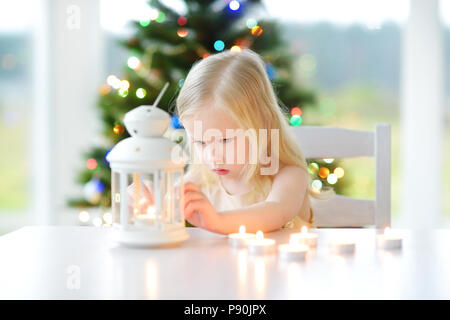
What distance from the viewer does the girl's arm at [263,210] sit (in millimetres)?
1114

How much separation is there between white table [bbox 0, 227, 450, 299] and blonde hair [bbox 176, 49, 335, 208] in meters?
0.33

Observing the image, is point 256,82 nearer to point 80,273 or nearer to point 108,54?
point 80,273

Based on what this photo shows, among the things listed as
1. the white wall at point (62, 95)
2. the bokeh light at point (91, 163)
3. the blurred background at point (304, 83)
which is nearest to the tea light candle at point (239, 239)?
the bokeh light at point (91, 163)

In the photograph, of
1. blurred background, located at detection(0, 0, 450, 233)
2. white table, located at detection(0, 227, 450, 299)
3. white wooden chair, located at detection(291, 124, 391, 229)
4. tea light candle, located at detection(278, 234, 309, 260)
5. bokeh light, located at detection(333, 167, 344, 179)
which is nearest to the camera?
white table, located at detection(0, 227, 450, 299)

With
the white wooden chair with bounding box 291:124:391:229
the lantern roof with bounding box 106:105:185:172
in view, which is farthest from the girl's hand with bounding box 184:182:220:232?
the white wooden chair with bounding box 291:124:391:229

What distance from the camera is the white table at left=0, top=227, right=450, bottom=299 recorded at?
0.75m

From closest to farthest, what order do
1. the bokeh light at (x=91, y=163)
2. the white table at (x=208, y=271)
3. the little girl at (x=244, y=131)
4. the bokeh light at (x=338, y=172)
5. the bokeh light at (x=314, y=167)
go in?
the white table at (x=208, y=271)
the little girl at (x=244, y=131)
the bokeh light at (x=314, y=167)
the bokeh light at (x=338, y=172)
the bokeh light at (x=91, y=163)

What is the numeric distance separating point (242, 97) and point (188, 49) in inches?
53.8

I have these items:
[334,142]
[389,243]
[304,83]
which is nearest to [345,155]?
[334,142]

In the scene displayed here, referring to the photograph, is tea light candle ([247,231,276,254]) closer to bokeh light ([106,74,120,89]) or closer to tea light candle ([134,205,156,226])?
tea light candle ([134,205,156,226])

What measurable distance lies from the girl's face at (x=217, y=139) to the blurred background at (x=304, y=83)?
1.96 metres

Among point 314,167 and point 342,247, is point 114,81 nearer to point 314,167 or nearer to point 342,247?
point 314,167

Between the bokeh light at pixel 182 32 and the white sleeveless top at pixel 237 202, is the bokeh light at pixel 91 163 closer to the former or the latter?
the bokeh light at pixel 182 32

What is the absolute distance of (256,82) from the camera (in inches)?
56.2
